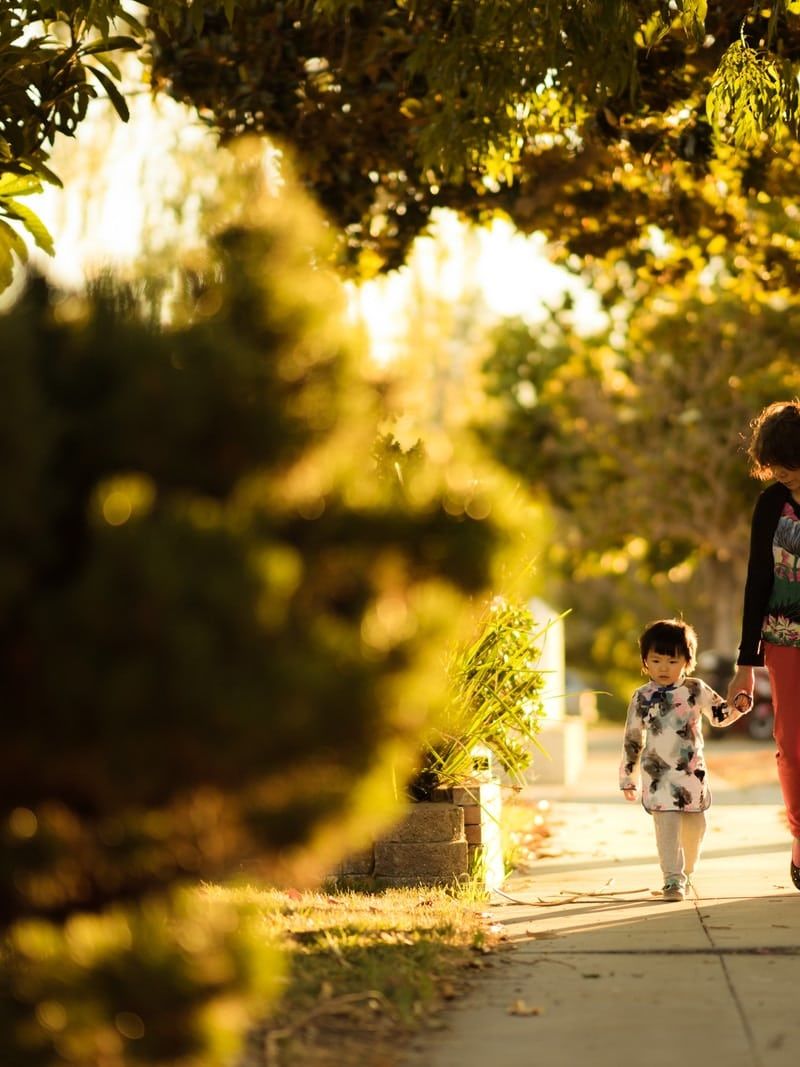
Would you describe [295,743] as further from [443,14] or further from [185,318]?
[443,14]

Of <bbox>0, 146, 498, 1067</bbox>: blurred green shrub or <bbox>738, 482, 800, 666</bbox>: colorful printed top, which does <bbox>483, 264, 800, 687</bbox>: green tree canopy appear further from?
<bbox>0, 146, 498, 1067</bbox>: blurred green shrub

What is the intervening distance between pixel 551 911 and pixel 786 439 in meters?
2.26

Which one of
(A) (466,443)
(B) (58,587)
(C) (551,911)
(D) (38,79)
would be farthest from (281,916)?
(D) (38,79)

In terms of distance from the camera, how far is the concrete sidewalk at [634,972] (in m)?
4.32

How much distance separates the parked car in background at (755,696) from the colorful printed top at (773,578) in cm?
1822

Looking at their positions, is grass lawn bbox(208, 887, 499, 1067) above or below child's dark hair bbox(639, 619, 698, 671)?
below

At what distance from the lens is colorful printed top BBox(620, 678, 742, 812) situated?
7191mm

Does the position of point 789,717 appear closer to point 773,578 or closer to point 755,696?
point 773,578

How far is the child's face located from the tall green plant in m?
0.53

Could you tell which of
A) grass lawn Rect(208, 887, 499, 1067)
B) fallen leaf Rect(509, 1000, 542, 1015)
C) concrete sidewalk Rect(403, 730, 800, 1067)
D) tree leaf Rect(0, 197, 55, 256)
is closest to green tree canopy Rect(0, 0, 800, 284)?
tree leaf Rect(0, 197, 55, 256)

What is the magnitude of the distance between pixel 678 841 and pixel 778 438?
185cm

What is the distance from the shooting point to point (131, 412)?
3.23 m

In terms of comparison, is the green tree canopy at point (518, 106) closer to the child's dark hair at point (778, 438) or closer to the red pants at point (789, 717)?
the child's dark hair at point (778, 438)

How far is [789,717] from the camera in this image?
6.96m
